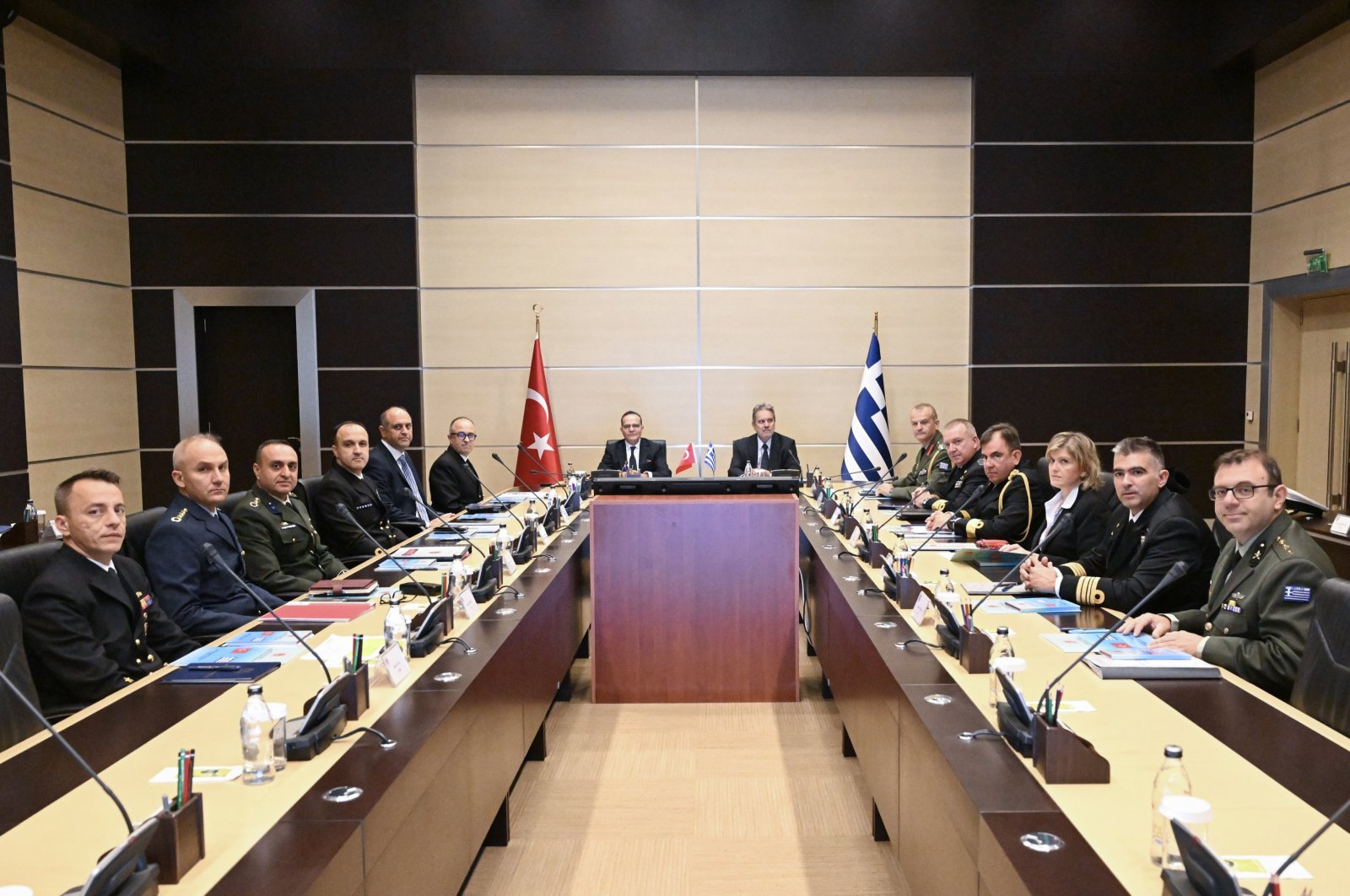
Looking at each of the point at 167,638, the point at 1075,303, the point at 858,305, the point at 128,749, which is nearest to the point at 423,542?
the point at 167,638

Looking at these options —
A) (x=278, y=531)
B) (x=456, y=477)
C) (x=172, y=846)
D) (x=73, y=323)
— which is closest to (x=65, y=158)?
(x=73, y=323)

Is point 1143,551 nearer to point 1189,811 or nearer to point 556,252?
point 1189,811

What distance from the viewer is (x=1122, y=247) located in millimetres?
7156

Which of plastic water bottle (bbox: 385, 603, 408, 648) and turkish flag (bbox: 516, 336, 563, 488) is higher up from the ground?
turkish flag (bbox: 516, 336, 563, 488)

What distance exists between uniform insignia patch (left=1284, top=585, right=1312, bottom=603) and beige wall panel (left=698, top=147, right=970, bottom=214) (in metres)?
5.37

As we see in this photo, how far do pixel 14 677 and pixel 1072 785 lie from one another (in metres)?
2.12

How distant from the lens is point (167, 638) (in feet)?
9.35

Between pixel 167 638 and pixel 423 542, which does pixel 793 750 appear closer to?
pixel 423 542

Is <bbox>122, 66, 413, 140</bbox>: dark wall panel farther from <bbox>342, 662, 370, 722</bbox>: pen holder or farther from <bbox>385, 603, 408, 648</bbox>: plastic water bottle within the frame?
<bbox>342, 662, 370, 722</bbox>: pen holder

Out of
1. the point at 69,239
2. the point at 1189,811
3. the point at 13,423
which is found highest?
the point at 69,239

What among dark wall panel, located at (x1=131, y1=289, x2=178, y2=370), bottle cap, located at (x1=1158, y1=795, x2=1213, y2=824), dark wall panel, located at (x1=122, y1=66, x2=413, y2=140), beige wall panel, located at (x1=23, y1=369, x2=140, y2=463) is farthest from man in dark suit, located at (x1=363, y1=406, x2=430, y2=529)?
bottle cap, located at (x1=1158, y1=795, x2=1213, y2=824)

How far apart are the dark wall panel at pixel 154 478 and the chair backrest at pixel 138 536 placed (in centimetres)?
438

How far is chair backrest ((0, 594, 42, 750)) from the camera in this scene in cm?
207

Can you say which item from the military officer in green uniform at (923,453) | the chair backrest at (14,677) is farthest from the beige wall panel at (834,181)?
the chair backrest at (14,677)
